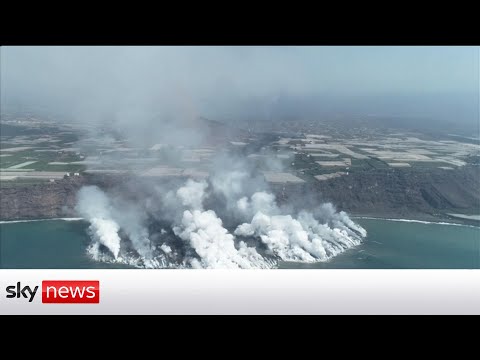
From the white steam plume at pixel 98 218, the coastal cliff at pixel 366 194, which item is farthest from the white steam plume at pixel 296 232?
the white steam plume at pixel 98 218

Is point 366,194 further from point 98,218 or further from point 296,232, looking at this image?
point 98,218

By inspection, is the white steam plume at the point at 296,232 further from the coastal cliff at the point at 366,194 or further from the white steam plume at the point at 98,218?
the white steam plume at the point at 98,218

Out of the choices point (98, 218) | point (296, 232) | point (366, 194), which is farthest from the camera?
point (366, 194)

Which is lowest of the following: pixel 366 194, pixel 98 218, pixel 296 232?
pixel 98 218

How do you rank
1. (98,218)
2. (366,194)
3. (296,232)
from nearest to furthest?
(296,232), (98,218), (366,194)

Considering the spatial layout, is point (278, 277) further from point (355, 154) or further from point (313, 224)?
point (355, 154)

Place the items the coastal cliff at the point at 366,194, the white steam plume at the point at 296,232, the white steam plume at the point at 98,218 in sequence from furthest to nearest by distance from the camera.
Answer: the coastal cliff at the point at 366,194 → the white steam plume at the point at 296,232 → the white steam plume at the point at 98,218

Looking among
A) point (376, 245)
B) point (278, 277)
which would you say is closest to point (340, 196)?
point (376, 245)

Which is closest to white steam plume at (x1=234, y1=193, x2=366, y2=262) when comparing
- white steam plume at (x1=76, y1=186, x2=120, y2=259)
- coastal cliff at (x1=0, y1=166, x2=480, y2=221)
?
coastal cliff at (x1=0, y1=166, x2=480, y2=221)

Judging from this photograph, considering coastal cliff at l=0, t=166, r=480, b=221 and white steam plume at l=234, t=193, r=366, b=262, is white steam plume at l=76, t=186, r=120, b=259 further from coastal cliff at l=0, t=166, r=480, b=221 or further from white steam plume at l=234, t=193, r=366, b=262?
white steam plume at l=234, t=193, r=366, b=262

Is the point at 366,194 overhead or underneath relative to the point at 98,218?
overhead

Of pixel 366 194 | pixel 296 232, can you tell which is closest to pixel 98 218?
pixel 296 232

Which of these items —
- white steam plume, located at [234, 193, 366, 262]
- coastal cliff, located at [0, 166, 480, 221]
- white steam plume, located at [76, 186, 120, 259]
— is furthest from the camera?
coastal cliff, located at [0, 166, 480, 221]

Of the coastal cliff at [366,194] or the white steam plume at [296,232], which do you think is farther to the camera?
the coastal cliff at [366,194]
